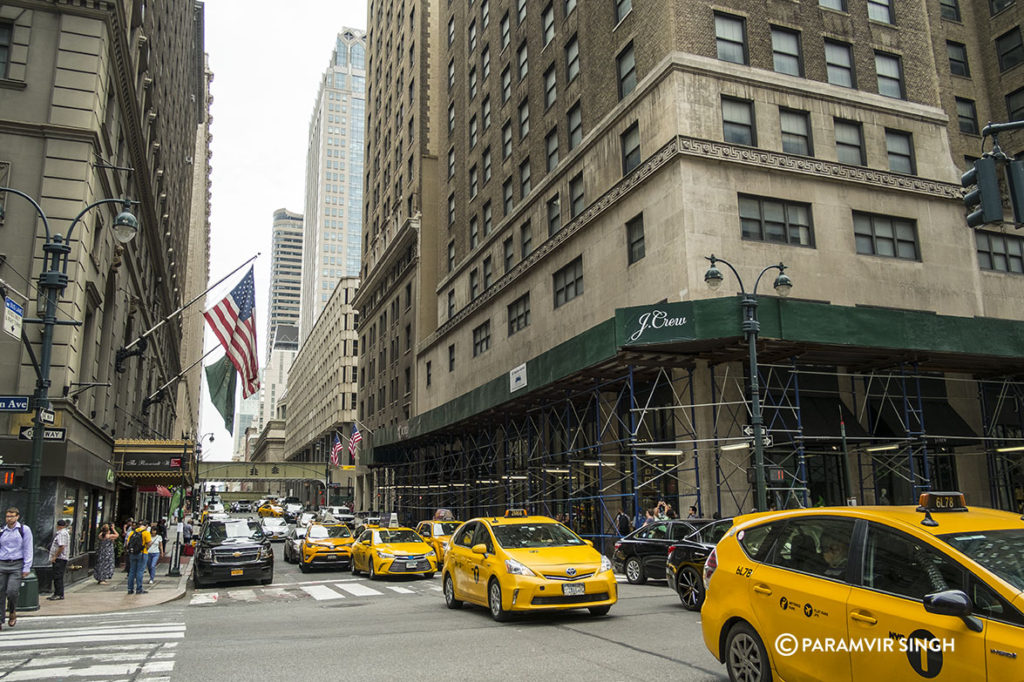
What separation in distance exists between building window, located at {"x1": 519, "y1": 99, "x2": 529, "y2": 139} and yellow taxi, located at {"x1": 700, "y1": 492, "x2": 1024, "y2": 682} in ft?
115

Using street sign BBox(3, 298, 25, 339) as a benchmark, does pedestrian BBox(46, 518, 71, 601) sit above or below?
below

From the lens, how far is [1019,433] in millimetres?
30203

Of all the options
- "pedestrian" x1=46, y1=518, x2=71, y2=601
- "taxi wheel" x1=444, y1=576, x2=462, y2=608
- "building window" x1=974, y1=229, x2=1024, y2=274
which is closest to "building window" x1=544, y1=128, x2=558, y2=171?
"building window" x1=974, y1=229, x2=1024, y2=274

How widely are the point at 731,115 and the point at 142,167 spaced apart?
23021 mm

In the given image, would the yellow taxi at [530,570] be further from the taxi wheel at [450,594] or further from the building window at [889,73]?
A: the building window at [889,73]

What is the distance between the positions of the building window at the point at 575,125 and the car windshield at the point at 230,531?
2036cm

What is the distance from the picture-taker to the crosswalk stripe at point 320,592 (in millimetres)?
18125

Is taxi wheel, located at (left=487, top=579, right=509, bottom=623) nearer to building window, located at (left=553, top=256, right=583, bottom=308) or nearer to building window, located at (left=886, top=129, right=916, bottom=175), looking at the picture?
building window, located at (left=553, top=256, right=583, bottom=308)

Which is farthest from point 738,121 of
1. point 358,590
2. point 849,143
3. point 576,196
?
point 358,590

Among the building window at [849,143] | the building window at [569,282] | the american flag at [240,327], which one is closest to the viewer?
the building window at [849,143]

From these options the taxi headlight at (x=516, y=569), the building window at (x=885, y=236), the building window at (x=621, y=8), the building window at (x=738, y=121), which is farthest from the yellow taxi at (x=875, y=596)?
the building window at (x=621, y=8)

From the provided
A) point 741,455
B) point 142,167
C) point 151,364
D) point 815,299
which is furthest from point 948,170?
point 151,364

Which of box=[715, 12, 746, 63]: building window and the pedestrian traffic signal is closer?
the pedestrian traffic signal

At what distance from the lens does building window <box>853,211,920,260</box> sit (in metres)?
27.7
